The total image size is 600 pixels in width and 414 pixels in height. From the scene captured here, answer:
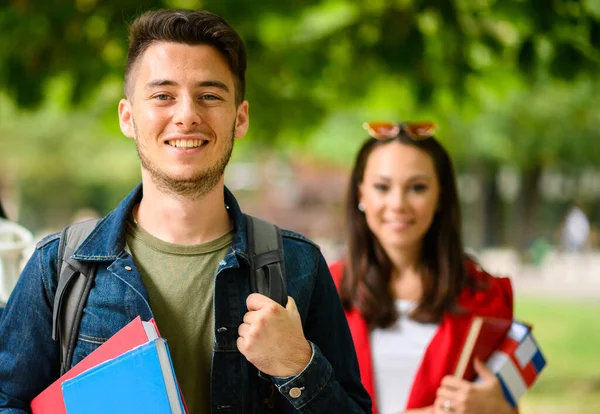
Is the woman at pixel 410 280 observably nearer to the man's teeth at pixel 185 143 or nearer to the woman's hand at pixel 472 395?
the woman's hand at pixel 472 395

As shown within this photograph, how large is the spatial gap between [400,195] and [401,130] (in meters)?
0.31

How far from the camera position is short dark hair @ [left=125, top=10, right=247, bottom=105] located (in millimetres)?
1928

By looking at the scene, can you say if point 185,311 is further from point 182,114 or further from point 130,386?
point 182,114

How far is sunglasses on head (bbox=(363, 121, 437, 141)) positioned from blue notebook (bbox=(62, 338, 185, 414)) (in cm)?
189

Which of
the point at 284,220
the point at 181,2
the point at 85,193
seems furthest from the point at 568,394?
the point at 85,193

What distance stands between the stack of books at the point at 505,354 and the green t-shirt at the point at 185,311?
50.5 inches

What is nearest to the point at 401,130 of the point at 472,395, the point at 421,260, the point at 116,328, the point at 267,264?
the point at 421,260

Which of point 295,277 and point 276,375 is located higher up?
point 295,277

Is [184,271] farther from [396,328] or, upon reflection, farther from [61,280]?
[396,328]

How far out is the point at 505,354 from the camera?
9.89 feet

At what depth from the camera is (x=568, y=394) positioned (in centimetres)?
899

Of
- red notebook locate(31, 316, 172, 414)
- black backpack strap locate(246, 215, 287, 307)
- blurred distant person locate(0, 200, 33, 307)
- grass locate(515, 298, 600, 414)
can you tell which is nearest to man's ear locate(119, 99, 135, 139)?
black backpack strap locate(246, 215, 287, 307)

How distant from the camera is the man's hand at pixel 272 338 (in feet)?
6.02

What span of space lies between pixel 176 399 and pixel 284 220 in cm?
2731
